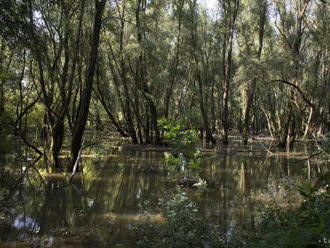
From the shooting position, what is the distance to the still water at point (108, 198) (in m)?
5.36

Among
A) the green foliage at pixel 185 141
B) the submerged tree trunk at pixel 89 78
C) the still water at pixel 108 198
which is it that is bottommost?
the still water at pixel 108 198

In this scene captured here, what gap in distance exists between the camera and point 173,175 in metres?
11.1

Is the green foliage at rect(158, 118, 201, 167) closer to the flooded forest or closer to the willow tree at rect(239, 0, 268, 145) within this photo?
the flooded forest

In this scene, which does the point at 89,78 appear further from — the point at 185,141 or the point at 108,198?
the point at 108,198

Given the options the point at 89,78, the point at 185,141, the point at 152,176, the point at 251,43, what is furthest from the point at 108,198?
the point at 251,43

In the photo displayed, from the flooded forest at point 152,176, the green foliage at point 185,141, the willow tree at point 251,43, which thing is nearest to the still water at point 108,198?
the flooded forest at point 152,176

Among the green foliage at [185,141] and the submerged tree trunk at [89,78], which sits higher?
the submerged tree trunk at [89,78]

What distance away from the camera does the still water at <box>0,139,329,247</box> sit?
211 inches

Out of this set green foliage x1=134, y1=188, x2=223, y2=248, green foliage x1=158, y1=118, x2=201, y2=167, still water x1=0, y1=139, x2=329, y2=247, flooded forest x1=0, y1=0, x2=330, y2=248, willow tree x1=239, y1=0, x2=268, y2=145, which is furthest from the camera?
willow tree x1=239, y1=0, x2=268, y2=145

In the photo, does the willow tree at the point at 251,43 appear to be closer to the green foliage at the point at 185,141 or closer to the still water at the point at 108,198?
the still water at the point at 108,198

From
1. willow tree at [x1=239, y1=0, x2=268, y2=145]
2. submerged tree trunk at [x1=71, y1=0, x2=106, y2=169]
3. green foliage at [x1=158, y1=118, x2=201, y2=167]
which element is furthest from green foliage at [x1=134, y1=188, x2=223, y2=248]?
willow tree at [x1=239, y1=0, x2=268, y2=145]

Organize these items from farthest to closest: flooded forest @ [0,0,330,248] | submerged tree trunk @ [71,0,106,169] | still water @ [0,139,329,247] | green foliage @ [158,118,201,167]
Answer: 1. submerged tree trunk @ [71,0,106,169]
2. green foliage @ [158,118,201,167]
3. still water @ [0,139,329,247]
4. flooded forest @ [0,0,330,248]

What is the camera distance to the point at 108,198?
26.1ft

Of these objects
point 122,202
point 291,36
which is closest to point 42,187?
point 122,202
